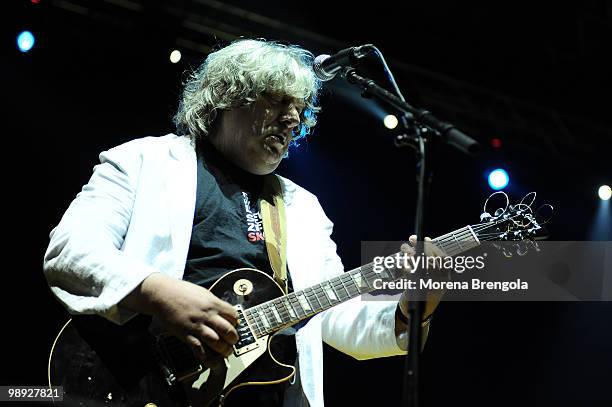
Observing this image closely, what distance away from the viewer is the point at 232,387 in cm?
243

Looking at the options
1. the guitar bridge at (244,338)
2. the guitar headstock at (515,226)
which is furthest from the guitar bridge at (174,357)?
the guitar headstock at (515,226)

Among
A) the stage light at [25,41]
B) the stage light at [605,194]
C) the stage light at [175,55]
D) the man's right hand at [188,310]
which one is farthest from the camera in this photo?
the stage light at [605,194]

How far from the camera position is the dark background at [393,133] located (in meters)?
4.27

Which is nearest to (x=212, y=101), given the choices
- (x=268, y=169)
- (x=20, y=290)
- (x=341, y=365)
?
(x=268, y=169)

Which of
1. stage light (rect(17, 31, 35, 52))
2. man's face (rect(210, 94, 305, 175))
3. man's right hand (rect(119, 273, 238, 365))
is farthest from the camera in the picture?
stage light (rect(17, 31, 35, 52))

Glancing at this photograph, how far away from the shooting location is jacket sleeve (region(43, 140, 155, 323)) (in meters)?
2.36

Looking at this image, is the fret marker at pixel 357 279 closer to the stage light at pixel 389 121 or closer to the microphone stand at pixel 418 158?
the microphone stand at pixel 418 158

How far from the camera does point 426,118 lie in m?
2.15

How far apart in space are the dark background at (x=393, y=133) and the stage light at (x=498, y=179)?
0.19ft

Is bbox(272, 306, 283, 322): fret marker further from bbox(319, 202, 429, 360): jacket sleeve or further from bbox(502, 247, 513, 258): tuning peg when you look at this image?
bbox(502, 247, 513, 258): tuning peg

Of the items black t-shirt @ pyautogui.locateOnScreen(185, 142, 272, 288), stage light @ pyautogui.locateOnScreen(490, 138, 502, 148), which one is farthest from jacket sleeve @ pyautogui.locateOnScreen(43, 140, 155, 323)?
stage light @ pyautogui.locateOnScreen(490, 138, 502, 148)

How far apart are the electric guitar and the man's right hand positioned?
3.2 inches

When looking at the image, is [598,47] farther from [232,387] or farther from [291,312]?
[232,387]

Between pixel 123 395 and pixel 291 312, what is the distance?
64 centimetres
